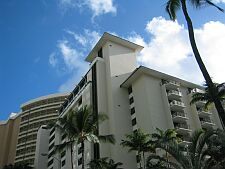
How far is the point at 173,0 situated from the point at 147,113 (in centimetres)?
3256

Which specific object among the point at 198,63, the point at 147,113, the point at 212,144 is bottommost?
the point at 212,144

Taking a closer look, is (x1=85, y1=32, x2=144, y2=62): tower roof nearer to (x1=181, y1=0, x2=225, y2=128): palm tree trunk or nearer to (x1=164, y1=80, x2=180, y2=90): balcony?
(x1=164, y1=80, x2=180, y2=90): balcony

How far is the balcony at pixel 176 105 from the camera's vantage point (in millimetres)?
59875

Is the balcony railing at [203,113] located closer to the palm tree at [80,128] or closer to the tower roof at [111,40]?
the tower roof at [111,40]

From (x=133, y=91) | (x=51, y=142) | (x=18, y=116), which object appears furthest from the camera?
(x=18, y=116)

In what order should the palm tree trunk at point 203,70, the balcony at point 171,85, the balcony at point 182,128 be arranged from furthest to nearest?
the balcony at point 171,85 < the balcony at point 182,128 < the palm tree trunk at point 203,70

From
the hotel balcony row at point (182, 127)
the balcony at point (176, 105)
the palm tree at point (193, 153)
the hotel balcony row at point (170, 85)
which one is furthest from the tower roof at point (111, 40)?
the palm tree at point (193, 153)

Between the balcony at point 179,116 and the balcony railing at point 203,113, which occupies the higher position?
the balcony railing at point 203,113

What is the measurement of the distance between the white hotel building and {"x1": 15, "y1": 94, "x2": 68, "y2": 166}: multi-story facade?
3706 centimetres

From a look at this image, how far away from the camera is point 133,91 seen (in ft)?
214

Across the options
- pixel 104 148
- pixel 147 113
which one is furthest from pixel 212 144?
pixel 104 148

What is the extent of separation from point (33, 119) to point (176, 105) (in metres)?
72.9

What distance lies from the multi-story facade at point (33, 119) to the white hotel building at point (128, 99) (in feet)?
122

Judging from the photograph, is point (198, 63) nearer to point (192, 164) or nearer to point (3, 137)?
point (192, 164)
